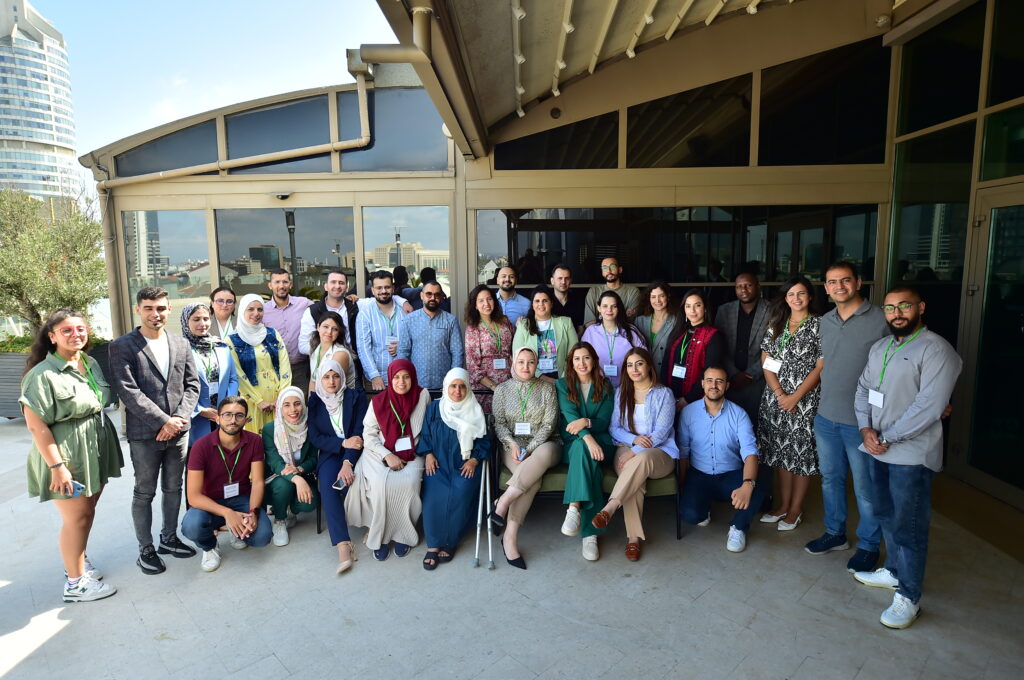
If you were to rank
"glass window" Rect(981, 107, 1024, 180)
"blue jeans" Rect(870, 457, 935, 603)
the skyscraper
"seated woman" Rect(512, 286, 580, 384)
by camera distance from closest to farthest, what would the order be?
"blue jeans" Rect(870, 457, 935, 603), "glass window" Rect(981, 107, 1024, 180), "seated woman" Rect(512, 286, 580, 384), the skyscraper

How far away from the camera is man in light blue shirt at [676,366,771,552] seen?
11.6ft

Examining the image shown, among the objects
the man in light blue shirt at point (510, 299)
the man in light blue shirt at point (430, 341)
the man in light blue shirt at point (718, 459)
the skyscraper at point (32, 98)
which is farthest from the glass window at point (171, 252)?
the skyscraper at point (32, 98)

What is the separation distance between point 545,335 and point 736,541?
1.91 meters

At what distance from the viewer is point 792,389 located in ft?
11.6

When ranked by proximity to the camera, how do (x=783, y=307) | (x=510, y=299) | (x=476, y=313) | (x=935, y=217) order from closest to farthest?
(x=783, y=307) < (x=476, y=313) < (x=510, y=299) < (x=935, y=217)

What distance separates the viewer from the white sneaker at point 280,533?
3.67 m

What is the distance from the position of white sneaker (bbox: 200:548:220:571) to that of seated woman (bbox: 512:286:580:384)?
7.74 ft

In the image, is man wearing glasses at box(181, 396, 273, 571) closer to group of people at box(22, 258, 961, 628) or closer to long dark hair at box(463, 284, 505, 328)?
group of people at box(22, 258, 961, 628)

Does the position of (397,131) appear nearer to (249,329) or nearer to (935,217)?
(249,329)

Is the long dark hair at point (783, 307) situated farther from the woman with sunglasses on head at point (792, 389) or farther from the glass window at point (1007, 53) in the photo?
the glass window at point (1007, 53)

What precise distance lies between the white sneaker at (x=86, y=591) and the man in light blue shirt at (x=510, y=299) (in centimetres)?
313

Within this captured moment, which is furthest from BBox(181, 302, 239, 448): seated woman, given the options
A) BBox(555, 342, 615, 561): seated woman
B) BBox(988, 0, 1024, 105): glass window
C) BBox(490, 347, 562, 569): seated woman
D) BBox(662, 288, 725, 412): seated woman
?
BBox(988, 0, 1024, 105): glass window

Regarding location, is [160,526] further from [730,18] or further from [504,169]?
[730,18]

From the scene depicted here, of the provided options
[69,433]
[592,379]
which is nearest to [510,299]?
[592,379]
